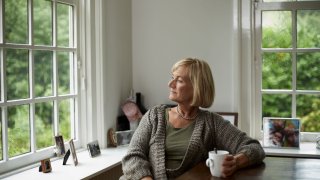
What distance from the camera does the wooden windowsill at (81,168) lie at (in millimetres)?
2164

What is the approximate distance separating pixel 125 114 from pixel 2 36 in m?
1.15

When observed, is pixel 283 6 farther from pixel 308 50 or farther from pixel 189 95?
pixel 189 95

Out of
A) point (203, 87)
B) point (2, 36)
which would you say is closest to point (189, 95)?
point (203, 87)

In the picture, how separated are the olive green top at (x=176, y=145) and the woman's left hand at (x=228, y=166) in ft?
1.01

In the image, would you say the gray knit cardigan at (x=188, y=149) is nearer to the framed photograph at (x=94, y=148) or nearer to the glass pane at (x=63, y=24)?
the framed photograph at (x=94, y=148)

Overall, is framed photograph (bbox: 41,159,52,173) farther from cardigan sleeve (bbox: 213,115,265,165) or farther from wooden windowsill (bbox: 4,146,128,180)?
→ cardigan sleeve (bbox: 213,115,265,165)

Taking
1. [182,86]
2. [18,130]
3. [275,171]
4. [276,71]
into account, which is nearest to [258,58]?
[276,71]

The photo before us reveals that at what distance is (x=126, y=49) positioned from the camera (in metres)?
3.16

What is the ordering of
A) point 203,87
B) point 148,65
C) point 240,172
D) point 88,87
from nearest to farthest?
point 240,172, point 203,87, point 88,87, point 148,65

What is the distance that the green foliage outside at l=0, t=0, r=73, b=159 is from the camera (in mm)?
2222

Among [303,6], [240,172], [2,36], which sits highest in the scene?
[303,6]

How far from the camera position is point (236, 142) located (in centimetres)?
191

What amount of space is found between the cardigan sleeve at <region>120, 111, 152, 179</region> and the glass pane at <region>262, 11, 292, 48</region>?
1.42 m

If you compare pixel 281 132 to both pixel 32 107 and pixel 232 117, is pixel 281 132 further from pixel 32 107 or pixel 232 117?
pixel 32 107
